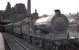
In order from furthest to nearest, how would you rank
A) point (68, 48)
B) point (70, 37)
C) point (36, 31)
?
1. point (36, 31)
2. point (70, 37)
3. point (68, 48)

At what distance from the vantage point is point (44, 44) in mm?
7582

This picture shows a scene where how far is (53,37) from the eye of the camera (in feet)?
23.8

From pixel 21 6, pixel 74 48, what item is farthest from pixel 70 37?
pixel 21 6

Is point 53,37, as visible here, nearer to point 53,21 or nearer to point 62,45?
point 62,45

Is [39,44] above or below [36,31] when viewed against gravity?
below

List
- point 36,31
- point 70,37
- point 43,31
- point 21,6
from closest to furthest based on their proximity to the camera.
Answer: point 70,37
point 43,31
point 36,31
point 21,6

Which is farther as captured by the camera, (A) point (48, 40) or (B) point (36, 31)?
(B) point (36, 31)

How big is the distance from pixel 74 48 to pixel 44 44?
5.38 ft

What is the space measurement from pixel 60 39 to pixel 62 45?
0.38 metres

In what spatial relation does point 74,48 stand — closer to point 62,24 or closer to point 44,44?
point 44,44

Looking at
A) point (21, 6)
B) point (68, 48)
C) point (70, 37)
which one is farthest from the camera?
point (21, 6)

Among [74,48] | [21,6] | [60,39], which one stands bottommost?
[74,48]

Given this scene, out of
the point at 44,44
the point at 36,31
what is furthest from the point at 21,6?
the point at 44,44

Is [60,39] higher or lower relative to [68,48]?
higher
